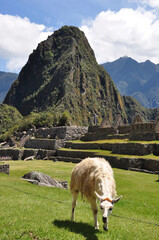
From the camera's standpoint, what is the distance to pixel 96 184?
6305mm

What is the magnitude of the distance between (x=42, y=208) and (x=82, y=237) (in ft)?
9.88

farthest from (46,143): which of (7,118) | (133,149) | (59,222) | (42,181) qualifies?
(7,118)

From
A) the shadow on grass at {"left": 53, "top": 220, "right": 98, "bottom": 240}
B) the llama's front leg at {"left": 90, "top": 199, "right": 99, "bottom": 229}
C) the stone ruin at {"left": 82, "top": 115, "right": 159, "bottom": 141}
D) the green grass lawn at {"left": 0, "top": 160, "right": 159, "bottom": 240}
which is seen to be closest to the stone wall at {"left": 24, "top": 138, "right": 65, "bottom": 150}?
the stone ruin at {"left": 82, "top": 115, "right": 159, "bottom": 141}

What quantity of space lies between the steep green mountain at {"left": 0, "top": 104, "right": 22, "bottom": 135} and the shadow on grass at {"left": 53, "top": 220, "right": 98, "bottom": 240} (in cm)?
10758

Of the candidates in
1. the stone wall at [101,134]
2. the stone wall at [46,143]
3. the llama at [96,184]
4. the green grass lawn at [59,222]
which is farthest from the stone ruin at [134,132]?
the llama at [96,184]

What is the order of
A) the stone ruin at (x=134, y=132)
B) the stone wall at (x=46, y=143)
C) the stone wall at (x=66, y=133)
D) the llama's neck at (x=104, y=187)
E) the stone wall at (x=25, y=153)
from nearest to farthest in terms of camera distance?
the llama's neck at (x=104, y=187) < the stone ruin at (x=134, y=132) < the stone wall at (x=25, y=153) < the stone wall at (x=46, y=143) < the stone wall at (x=66, y=133)

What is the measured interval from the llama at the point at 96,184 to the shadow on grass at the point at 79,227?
259 millimetres

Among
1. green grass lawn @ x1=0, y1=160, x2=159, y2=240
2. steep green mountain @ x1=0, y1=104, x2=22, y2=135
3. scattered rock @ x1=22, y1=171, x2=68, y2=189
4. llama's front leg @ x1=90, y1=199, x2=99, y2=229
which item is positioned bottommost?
scattered rock @ x1=22, y1=171, x2=68, y2=189

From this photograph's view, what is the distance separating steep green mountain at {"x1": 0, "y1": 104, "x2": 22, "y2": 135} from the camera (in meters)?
116

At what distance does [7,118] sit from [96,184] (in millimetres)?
122107

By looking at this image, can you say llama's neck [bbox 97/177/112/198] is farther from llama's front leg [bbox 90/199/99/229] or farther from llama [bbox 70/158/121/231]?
llama's front leg [bbox 90/199/99/229]

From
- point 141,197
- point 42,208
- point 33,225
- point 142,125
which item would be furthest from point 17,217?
point 142,125

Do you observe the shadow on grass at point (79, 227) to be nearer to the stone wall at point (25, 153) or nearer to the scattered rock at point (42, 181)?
the scattered rock at point (42, 181)

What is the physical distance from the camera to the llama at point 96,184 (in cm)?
557
